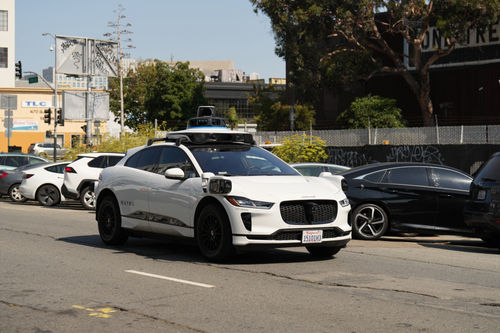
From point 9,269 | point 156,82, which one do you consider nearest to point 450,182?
point 9,269

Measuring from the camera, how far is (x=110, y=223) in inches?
497

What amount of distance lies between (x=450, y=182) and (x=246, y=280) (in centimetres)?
677

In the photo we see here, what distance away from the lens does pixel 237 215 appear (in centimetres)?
988

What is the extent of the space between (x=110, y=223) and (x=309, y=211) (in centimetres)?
392

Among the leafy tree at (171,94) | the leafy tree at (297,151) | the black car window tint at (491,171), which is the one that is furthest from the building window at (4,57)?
the black car window tint at (491,171)

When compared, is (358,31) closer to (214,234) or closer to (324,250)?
(324,250)

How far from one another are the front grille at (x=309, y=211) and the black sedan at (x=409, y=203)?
3.79m

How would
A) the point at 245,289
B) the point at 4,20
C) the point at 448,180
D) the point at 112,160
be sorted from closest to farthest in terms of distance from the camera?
1. the point at 245,289
2. the point at 448,180
3. the point at 112,160
4. the point at 4,20

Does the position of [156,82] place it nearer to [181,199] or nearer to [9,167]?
[9,167]

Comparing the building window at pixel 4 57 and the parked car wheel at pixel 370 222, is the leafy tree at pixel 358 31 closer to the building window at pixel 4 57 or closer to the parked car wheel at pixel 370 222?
the parked car wheel at pixel 370 222

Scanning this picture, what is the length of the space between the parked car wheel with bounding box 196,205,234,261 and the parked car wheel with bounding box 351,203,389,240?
14.8ft

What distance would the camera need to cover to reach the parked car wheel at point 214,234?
396 inches

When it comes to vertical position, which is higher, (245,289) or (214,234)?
(214,234)

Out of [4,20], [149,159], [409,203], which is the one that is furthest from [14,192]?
[4,20]
